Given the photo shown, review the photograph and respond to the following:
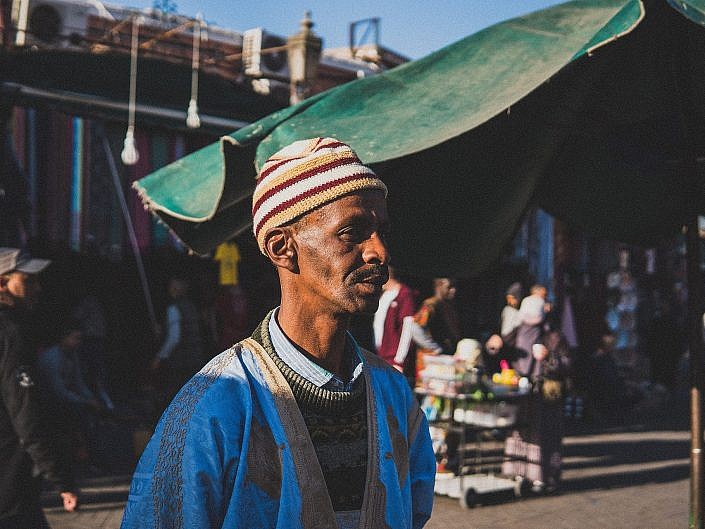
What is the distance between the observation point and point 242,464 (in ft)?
5.86

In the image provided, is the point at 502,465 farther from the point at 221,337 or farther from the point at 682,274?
the point at 682,274

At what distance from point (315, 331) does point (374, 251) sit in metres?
0.24

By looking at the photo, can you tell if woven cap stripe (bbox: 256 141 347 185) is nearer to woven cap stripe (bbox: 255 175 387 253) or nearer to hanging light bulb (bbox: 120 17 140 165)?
woven cap stripe (bbox: 255 175 387 253)

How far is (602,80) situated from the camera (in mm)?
4117

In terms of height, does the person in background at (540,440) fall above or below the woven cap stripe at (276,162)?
below

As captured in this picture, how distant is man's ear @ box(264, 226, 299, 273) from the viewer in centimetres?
203

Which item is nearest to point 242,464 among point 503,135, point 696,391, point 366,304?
point 366,304

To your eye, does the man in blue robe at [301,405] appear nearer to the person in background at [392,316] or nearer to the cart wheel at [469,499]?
the cart wheel at [469,499]

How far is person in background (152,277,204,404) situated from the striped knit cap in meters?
6.94

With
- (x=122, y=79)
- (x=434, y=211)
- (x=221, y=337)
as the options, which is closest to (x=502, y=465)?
(x=221, y=337)

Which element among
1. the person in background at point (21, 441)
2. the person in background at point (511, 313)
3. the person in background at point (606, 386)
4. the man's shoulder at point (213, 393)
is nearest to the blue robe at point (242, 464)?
the man's shoulder at point (213, 393)

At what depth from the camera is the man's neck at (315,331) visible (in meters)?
2.04

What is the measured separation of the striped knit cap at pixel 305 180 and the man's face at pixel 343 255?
0.03 m

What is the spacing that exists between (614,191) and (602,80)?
1299 millimetres
